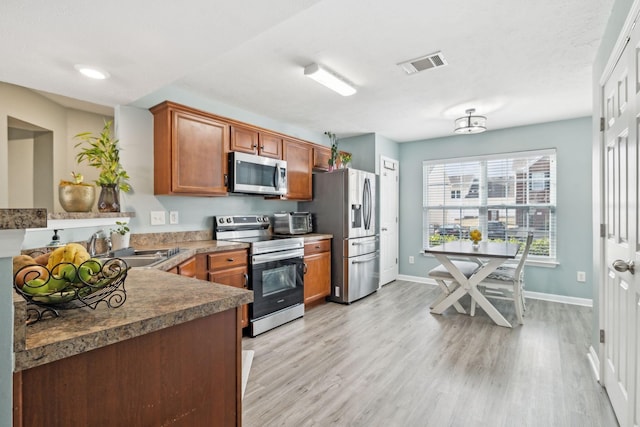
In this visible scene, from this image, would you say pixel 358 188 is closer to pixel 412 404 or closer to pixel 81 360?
pixel 412 404

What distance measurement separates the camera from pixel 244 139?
11.3ft

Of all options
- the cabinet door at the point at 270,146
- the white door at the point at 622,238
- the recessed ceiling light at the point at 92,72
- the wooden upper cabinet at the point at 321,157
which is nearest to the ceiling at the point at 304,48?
the recessed ceiling light at the point at 92,72

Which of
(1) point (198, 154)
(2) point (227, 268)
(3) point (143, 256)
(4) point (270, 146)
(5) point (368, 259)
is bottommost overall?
(5) point (368, 259)

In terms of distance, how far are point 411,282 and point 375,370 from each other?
3001 mm

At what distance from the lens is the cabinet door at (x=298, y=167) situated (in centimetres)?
398

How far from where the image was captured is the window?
4.30 metres

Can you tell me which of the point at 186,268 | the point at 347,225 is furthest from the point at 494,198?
the point at 186,268

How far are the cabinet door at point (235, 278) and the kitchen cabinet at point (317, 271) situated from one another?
0.86 m

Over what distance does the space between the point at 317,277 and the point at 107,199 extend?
2271 mm

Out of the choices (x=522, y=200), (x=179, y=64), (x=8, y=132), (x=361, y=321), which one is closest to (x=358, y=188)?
(x=361, y=321)

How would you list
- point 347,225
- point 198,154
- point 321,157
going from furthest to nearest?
point 321,157, point 347,225, point 198,154

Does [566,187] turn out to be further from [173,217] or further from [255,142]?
[173,217]

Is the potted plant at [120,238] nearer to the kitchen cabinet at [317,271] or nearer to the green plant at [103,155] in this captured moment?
the green plant at [103,155]

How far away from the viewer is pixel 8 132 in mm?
2381
